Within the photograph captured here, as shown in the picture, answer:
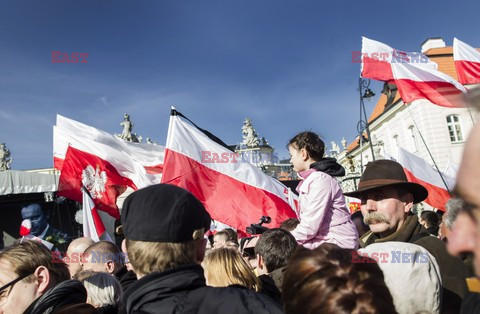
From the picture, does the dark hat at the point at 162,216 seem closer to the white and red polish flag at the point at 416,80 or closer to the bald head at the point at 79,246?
the bald head at the point at 79,246

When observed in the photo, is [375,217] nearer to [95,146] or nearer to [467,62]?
[95,146]

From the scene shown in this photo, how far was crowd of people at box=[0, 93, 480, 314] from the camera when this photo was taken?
1260 mm

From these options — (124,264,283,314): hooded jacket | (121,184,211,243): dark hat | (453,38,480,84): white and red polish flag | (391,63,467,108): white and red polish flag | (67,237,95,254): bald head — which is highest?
(453,38,480,84): white and red polish flag

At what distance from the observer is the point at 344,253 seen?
145cm

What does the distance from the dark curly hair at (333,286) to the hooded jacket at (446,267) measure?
109cm

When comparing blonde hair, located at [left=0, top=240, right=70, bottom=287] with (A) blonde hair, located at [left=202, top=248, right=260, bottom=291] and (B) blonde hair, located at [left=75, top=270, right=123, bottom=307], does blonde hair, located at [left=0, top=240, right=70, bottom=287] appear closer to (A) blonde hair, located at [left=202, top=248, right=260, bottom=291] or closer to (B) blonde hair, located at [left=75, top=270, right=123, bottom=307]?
(B) blonde hair, located at [left=75, top=270, right=123, bottom=307]

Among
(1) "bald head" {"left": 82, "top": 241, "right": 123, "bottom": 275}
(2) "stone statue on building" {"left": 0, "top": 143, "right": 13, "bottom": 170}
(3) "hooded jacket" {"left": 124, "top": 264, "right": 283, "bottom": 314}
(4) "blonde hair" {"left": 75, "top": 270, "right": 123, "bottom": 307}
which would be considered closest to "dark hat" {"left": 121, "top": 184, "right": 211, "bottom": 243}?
(3) "hooded jacket" {"left": 124, "top": 264, "right": 283, "bottom": 314}

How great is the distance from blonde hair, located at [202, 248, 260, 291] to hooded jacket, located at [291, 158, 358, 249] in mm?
593

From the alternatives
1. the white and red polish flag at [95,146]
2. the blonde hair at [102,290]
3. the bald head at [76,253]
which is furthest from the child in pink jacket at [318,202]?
the white and red polish flag at [95,146]

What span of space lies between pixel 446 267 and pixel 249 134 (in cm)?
2464

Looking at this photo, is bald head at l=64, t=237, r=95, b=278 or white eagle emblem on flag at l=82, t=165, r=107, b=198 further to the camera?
white eagle emblem on flag at l=82, t=165, r=107, b=198

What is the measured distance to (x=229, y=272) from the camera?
2.79 metres

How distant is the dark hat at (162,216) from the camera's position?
1741 mm

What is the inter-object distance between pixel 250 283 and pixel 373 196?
1182 millimetres
